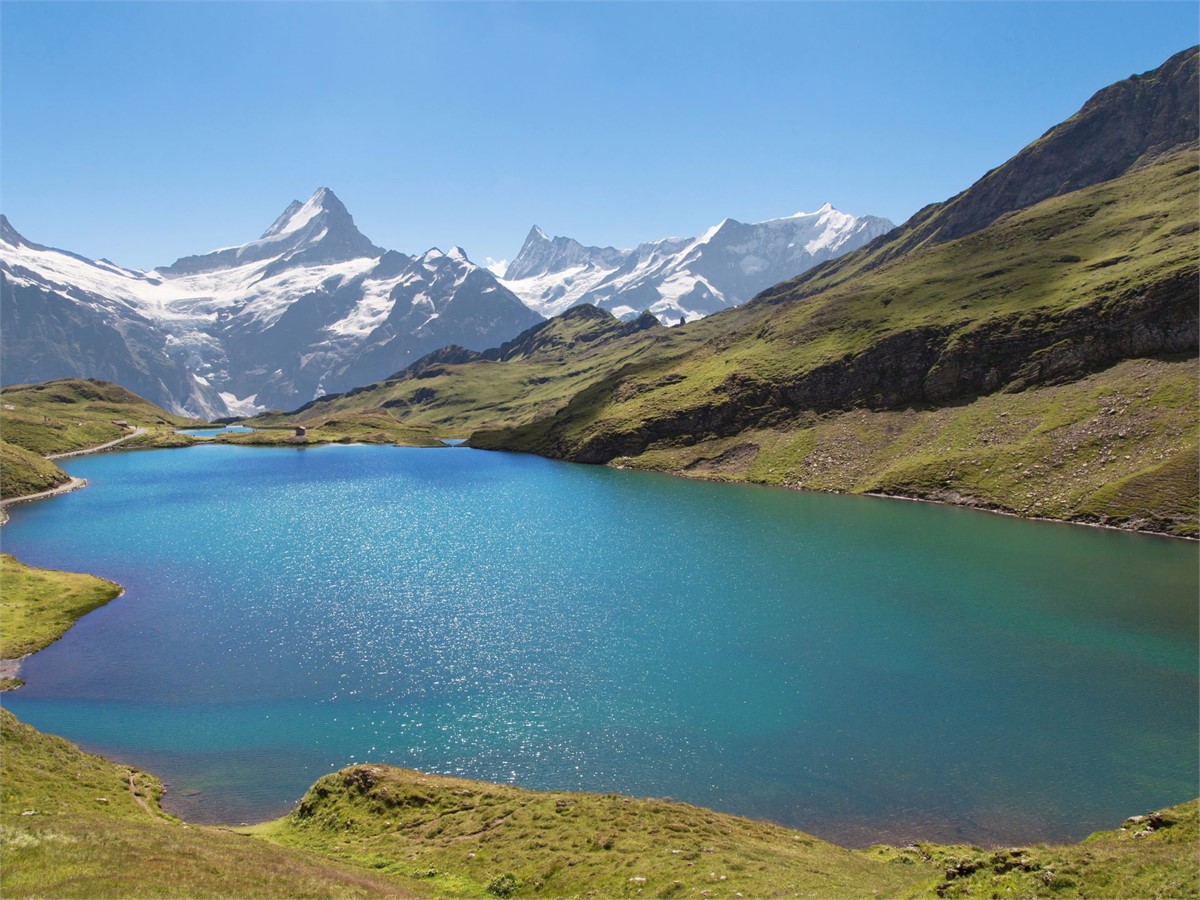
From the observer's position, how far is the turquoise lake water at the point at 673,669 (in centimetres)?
4156

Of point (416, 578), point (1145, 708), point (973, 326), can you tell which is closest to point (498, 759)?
point (416, 578)

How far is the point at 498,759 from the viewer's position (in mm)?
44062

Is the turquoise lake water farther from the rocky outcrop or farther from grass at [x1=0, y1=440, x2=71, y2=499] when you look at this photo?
the rocky outcrop

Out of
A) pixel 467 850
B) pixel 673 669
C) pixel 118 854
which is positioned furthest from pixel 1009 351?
pixel 118 854

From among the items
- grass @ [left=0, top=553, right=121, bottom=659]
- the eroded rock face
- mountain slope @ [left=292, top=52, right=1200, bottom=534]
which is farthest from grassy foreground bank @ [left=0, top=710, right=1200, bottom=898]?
the eroded rock face

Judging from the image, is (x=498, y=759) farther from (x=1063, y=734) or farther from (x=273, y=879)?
(x=1063, y=734)

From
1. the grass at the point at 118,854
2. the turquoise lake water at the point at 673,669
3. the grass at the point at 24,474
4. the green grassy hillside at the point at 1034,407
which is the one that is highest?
the green grassy hillside at the point at 1034,407

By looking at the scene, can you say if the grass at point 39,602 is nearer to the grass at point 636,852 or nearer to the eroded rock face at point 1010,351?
the grass at point 636,852

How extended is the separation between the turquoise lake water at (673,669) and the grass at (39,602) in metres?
2.25

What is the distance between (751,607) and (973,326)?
5953 inches

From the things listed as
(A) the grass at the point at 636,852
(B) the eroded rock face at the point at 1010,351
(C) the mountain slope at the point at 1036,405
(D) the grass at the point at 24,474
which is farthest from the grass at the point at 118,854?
(B) the eroded rock face at the point at 1010,351

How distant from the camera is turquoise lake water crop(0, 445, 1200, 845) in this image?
41562 millimetres

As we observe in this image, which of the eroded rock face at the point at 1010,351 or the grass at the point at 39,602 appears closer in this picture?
the grass at the point at 39,602

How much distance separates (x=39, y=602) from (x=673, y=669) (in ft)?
227
